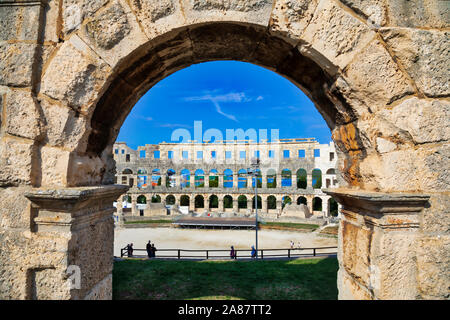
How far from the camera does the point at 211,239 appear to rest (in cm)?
1930

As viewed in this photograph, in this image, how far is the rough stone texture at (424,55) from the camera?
2.13 metres

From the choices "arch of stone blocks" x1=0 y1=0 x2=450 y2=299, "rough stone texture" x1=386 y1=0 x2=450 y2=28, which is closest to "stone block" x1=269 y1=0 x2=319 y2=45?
"arch of stone blocks" x1=0 y1=0 x2=450 y2=299

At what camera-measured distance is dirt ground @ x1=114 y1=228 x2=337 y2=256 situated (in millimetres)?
17609

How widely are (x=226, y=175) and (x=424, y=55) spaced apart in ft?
106

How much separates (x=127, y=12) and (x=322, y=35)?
153cm

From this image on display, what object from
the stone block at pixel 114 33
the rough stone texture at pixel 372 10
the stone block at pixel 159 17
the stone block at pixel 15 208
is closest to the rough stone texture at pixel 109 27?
the stone block at pixel 114 33

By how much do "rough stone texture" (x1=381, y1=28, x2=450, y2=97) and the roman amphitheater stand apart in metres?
26.9

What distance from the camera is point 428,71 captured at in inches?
84.0

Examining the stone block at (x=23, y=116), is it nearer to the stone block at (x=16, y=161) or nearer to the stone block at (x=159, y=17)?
the stone block at (x=16, y=161)

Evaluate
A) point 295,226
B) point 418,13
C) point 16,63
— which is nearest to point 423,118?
point 418,13

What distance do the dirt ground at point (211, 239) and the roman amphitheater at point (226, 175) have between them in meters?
6.68

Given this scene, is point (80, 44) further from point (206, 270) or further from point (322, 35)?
point (206, 270)

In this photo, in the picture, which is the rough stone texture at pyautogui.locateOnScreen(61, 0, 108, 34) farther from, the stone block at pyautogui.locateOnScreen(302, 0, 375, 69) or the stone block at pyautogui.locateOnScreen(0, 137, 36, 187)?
the stone block at pyautogui.locateOnScreen(302, 0, 375, 69)

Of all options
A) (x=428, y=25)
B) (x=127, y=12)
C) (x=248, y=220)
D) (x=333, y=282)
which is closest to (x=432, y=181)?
(x=428, y=25)
